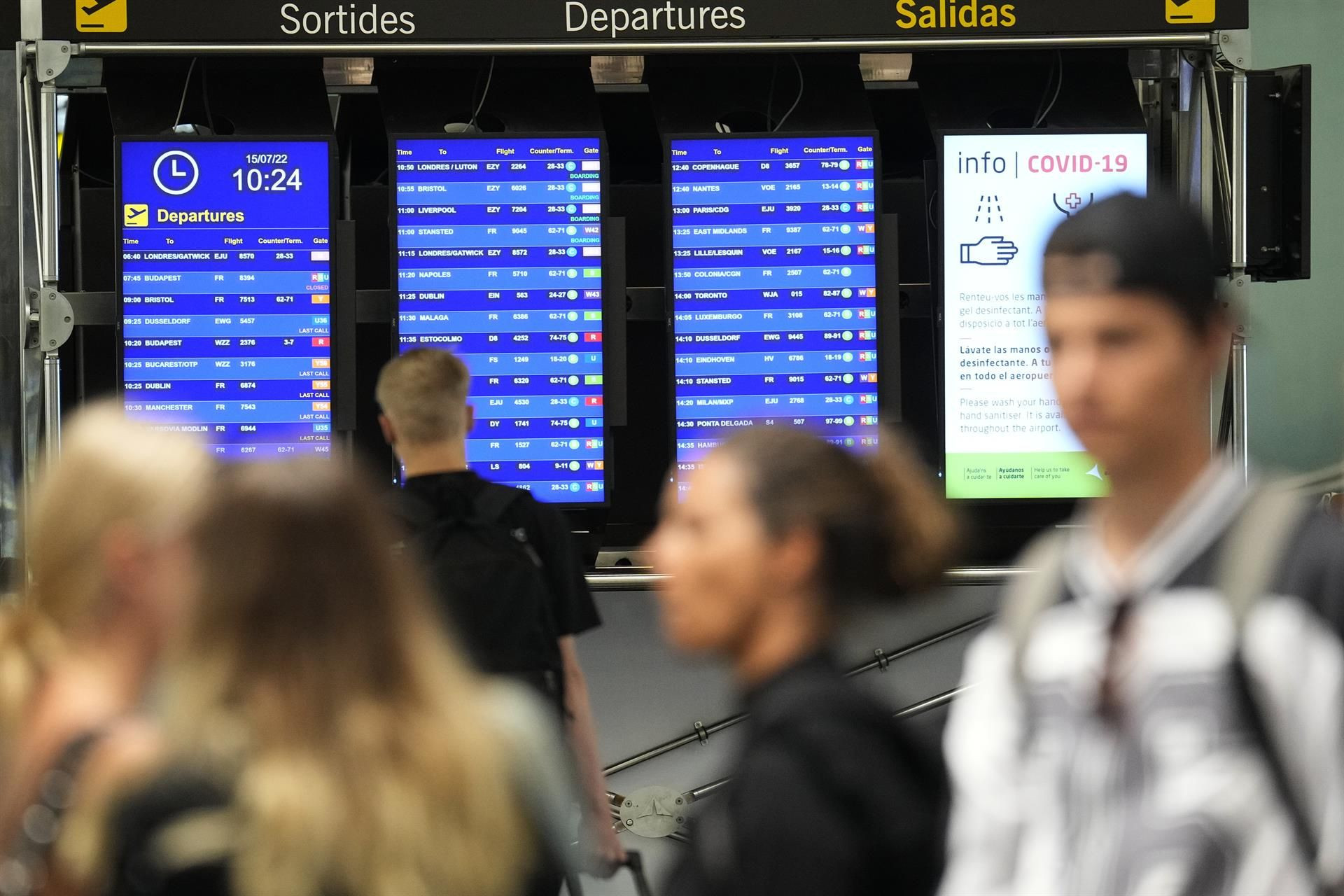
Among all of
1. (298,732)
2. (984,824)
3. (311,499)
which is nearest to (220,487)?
(311,499)

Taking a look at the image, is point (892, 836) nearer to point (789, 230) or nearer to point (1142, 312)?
point (1142, 312)

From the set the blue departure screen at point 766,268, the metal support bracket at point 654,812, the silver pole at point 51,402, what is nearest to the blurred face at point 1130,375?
the blue departure screen at point 766,268

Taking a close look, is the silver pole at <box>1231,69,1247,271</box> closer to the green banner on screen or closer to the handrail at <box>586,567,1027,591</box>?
the green banner on screen

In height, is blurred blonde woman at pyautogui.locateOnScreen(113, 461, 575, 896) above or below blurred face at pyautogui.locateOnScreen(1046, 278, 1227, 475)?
below

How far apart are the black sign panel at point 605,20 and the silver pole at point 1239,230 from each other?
0.23 metres

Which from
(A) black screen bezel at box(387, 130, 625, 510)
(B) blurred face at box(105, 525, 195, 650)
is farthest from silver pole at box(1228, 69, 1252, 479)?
(B) blurred face at box(105, 525, 195, 650)

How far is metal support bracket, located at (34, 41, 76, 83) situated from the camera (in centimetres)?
480

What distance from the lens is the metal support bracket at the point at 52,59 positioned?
4.80 metres

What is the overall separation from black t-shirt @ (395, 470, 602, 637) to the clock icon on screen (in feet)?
6.15

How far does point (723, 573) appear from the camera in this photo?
5.73ft

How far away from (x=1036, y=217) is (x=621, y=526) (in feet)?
5.26

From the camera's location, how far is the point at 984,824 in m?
1.58

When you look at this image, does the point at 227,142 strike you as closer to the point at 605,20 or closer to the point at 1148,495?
the point at 605,20

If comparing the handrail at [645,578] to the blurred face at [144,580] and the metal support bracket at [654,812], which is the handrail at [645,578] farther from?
the blurred face at [144,580]
